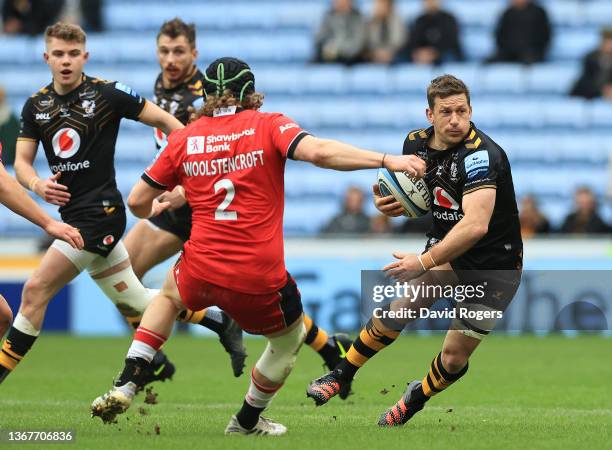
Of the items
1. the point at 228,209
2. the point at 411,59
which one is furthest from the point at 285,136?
the point at 411,59

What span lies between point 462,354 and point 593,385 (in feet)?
10.3

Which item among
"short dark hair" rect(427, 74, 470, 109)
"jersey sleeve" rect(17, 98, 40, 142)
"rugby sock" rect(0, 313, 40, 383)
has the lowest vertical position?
"rugby sock" rect(0, 313, 40, 383)

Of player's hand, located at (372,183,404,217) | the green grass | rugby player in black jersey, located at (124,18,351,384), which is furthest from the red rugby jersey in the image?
rugby player in black jersey, located at (124,18,351,384)

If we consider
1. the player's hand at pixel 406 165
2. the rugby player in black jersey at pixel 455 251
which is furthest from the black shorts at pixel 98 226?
the player's hand at pixel 406 165

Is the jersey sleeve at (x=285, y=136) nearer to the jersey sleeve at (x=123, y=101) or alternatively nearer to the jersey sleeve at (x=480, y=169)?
the jersey sleeve at (x=480, y=169)

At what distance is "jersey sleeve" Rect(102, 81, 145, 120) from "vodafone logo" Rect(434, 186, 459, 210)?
7.61 ft

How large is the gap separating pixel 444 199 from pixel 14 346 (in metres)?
3.00

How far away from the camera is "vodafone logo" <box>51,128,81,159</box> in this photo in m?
8.89

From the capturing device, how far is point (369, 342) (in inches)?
316

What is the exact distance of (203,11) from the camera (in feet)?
69.4

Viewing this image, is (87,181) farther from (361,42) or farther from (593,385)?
(361,42)

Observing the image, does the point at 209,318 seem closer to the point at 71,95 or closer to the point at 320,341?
the point at 320,341

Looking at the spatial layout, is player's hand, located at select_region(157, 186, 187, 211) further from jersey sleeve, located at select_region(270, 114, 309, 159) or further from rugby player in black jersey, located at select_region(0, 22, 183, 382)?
jersey sleeve, located at select_region(270, 114, 309, 159)

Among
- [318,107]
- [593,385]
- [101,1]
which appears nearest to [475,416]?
[593,385]
